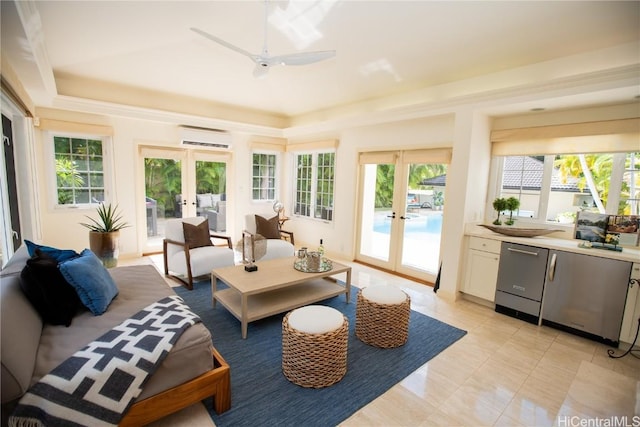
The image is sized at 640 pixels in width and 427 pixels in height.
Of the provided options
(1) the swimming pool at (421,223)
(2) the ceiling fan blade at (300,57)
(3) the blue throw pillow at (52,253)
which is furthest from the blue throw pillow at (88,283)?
(1) the swimming pool at (421,223)

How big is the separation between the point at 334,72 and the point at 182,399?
11.8 feet

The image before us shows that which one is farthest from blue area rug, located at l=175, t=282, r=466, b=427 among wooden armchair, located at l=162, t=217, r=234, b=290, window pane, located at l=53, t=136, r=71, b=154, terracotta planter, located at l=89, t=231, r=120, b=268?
window pane, located at l=53, t=136, r=71, b=154

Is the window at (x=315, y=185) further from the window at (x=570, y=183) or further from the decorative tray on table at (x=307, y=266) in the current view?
the window at (x=570, y=183)

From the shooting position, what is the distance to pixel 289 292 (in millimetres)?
3273

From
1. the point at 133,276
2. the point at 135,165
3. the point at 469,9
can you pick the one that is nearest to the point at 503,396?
the point at 469,9

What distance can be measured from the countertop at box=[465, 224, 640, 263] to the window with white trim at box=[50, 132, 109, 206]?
5432 millimetres

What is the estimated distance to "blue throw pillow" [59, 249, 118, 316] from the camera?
1.96m

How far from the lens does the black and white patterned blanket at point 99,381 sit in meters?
1.34

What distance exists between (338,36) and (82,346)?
3.02 metres

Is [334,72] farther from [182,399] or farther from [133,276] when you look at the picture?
[182,399]

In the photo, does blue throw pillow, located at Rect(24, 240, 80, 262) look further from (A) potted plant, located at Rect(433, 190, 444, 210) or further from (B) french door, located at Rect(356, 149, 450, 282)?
(A) potted plant, located at Rect(433, 190, 444, 210)

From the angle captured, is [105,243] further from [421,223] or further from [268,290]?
[421,223]

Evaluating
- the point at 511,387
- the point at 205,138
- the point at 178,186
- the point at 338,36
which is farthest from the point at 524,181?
the point at 178,186

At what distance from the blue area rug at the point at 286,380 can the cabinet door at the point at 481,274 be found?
83 centimetres
